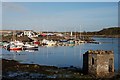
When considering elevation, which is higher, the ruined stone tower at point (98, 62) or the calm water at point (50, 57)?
the ruined stone tower at point (98, 62)

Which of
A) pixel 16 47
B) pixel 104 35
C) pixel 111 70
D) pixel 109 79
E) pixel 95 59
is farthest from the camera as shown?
pixel 104 35

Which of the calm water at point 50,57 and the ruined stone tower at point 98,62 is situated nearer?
the ruined stone tower at point 98,62

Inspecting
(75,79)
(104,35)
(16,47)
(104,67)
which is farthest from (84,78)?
(104,35)

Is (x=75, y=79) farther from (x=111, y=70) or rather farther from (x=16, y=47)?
(x=16, y=47)

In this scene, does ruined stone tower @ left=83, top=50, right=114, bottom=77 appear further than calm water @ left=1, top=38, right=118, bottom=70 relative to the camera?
No

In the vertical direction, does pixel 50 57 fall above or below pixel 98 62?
below

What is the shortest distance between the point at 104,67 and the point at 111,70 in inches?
55.2

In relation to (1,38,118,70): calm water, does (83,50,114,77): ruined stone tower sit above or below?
above

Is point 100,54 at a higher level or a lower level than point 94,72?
higher

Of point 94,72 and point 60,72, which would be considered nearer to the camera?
point 94,72

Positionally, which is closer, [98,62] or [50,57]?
[98,62]

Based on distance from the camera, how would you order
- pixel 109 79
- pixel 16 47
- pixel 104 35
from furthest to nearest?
1. pixel 104 35
2. pixel 16 47
3. pixel 109 79

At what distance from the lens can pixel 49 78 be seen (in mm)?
19312

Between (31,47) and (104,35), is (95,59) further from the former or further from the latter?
(104,35)
